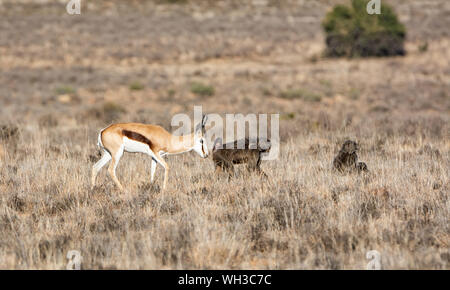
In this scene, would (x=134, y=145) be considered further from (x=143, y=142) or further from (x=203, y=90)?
(x=203, y=90)

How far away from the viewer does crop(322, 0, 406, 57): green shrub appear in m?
35.2

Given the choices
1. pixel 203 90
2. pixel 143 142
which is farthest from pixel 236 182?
pixel 203 90

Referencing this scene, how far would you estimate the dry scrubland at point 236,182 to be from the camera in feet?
15.9

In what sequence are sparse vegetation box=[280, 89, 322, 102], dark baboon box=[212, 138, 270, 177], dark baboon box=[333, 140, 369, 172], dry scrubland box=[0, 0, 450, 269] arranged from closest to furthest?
dry scrubland box=[0, 0, 450, 269] → dark baboon box=[212, 138, 270, 177] → dark baboon box=[333, 140, 369, 172] → sparse vegetation box=[280, 89, 322, 102]

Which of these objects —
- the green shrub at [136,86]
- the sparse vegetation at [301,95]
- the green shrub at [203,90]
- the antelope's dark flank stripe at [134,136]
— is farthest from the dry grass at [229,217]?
the green shrub at [136,86]

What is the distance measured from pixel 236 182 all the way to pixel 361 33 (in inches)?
1235

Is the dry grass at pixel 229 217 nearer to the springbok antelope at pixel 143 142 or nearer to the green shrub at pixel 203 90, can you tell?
the springbok antelope at pixel 143 142

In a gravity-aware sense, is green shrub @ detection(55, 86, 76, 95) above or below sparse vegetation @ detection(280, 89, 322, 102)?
above

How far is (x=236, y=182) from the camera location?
719 cm

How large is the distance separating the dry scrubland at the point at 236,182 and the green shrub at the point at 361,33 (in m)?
5.38

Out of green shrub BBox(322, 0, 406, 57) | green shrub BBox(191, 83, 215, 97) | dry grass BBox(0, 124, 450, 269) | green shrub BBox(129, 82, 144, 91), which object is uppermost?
green shrub BBox(322, 0, 406, 57)

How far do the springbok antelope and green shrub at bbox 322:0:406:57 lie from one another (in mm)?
30616

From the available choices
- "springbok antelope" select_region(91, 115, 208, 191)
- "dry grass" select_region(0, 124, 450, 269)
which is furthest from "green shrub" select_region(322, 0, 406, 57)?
"springbok antelope" select_region(91, 115, 208, 191)

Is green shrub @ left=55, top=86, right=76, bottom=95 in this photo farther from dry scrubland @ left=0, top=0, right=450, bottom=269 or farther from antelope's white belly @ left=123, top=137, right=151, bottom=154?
antelope's white belly @ left=123, top=137, right=151, bottom=154
